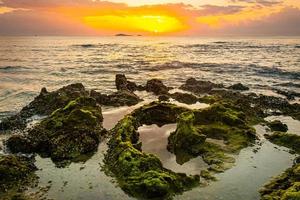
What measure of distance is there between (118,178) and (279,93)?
27441 millimetres

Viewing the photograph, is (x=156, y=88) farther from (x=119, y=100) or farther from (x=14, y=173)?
(x=14, y=173)

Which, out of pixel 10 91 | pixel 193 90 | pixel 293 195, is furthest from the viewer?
pixel 10 91

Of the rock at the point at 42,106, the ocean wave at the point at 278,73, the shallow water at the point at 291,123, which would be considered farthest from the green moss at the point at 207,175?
the ocean wave at the point at 278,73

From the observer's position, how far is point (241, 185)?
15.0 metres

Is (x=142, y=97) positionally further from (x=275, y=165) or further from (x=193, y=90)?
(x=275, y=165)

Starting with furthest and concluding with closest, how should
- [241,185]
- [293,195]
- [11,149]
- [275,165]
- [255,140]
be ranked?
[255,140] < [11,149] < [275,165] < [241,185] < [293,195]

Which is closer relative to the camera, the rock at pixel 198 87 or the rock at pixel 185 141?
the rock at pixel 185 141

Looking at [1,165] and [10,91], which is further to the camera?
[10,91]

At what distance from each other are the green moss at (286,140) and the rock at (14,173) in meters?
13.6

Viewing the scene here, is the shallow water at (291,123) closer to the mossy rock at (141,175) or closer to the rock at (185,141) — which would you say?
the rock at (185,141)

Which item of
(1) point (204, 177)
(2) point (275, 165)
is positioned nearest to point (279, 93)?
(2) point (275, 165)

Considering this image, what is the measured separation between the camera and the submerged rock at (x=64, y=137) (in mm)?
18516

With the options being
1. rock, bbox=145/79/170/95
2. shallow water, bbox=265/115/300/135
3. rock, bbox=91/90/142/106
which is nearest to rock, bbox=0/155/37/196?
rock, bbox=91/90/142/106

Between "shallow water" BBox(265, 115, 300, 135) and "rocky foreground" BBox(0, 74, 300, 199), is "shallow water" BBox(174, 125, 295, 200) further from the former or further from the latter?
"shallow water" BBox(265, 115, 300, 135)
